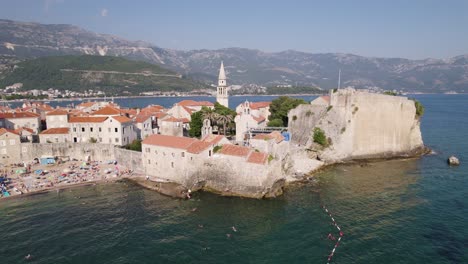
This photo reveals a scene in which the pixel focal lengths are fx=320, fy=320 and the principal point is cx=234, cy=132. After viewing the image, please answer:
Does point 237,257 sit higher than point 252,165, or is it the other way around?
point 252,165

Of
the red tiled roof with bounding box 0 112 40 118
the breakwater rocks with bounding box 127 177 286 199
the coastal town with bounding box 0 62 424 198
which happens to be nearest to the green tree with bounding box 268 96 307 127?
the coastal town with bounding box 0 62 424 198

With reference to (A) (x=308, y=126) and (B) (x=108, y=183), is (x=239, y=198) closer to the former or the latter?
(B) (x=108, y=183)

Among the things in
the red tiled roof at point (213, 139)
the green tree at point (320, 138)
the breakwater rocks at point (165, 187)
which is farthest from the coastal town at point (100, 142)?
the green tree at point (320, 138)

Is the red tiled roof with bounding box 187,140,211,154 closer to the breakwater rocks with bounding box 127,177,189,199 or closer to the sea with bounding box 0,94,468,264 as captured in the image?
the breakwater rocks with bounding box 127,177,189,199

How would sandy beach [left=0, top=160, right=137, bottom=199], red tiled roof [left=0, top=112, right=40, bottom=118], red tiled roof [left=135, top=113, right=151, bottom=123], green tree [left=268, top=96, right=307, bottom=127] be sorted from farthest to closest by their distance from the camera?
green tree [left=268, top=96, right=307, bottom=127]
red tiled roof [left=0, top=112, right=40, bottom=118]
red tiled roof [left=135, top=113, right=151, bottom=123]
sandy beach [left=0, top=160, right=137, bottom=199]

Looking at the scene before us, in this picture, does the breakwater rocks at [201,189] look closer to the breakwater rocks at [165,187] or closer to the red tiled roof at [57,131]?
the breakwater rocks at [165,187]

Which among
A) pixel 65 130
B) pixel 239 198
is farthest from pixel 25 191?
pixel 239 198

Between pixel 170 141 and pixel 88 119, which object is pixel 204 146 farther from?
pixel 88 119

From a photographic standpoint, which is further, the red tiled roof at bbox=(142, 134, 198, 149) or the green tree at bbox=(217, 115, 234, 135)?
the green tree at bbox=(217, 115, 234, 135)
